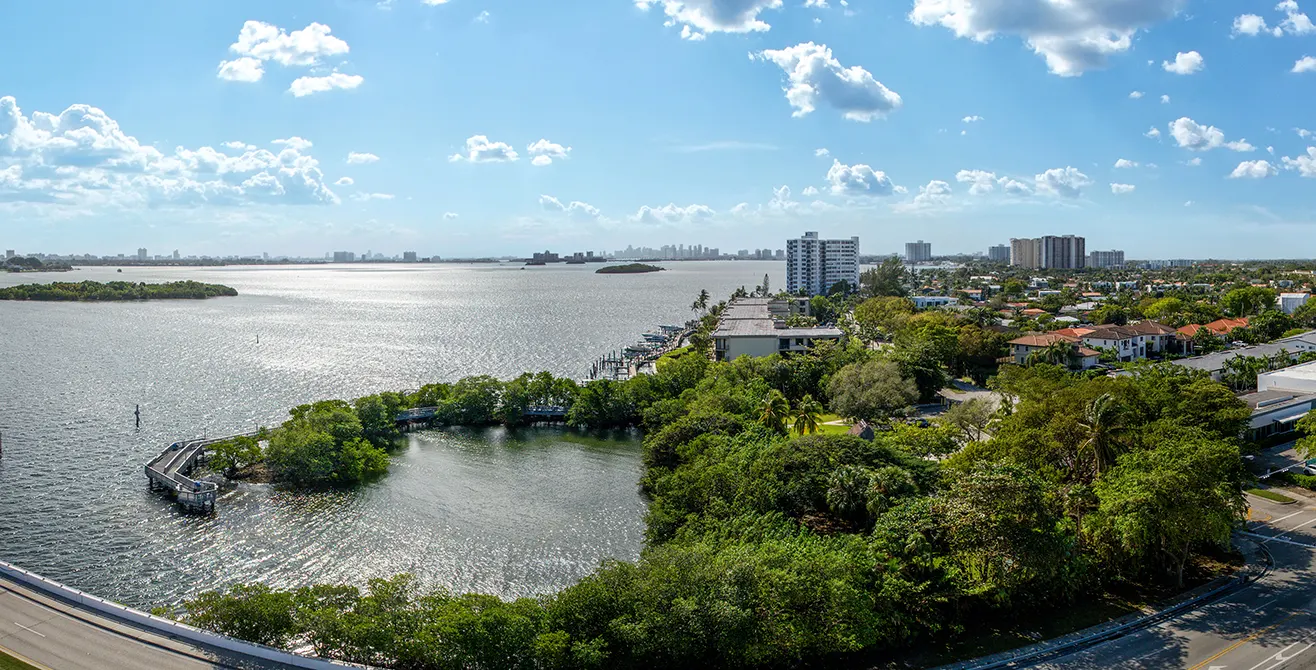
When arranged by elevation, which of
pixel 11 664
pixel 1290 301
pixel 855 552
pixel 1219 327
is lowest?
pixel 11 664

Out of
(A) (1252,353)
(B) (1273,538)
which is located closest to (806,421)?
(B) (1273,538)

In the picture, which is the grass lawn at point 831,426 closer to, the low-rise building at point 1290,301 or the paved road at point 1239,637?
the paved road at point 1239,637

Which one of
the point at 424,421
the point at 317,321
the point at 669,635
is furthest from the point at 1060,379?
the point at 317,321

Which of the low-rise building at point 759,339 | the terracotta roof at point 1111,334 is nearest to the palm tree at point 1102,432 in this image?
the low-rise building at point 759,339

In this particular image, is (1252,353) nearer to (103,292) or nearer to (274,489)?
(274,489)

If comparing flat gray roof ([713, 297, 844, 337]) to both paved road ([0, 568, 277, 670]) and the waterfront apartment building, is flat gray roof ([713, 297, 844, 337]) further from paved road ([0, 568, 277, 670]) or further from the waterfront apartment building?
the waterfront apartment building

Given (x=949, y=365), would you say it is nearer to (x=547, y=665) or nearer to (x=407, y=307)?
(x=547, y=665)

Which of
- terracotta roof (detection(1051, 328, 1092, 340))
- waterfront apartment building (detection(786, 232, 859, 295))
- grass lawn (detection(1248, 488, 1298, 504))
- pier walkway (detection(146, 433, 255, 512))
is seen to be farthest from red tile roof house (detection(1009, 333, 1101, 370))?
waterfront apartment building (detection(786, 232, 859, 295))
